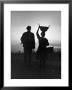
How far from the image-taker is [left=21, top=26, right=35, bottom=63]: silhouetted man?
1.39m

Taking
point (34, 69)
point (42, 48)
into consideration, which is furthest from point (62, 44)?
point (34, 69)

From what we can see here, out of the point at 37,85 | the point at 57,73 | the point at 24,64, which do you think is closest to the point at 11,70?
the point at 24,64

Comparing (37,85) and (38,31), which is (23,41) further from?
(37,85)

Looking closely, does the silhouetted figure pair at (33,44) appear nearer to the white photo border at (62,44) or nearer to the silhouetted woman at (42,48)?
the silhouetted woman at (42,48)

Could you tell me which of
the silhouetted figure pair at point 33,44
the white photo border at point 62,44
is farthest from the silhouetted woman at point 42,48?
the white photo border at point 62,44

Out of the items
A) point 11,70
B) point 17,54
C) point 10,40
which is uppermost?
point 10,40

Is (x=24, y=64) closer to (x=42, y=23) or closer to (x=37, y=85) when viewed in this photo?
(x=37, y=85)

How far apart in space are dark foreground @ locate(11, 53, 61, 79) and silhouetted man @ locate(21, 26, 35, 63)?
0.04m

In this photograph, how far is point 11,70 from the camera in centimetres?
139

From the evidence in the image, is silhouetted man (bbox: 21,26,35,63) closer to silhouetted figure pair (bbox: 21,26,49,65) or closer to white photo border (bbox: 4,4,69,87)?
silhouetted figure pair (bbox: 21,26,49,65)

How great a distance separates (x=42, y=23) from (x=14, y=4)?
244mm

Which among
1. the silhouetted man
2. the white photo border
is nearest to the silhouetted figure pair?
the silhouetted man

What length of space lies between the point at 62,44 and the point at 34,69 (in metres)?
0.27

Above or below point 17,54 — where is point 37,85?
below
